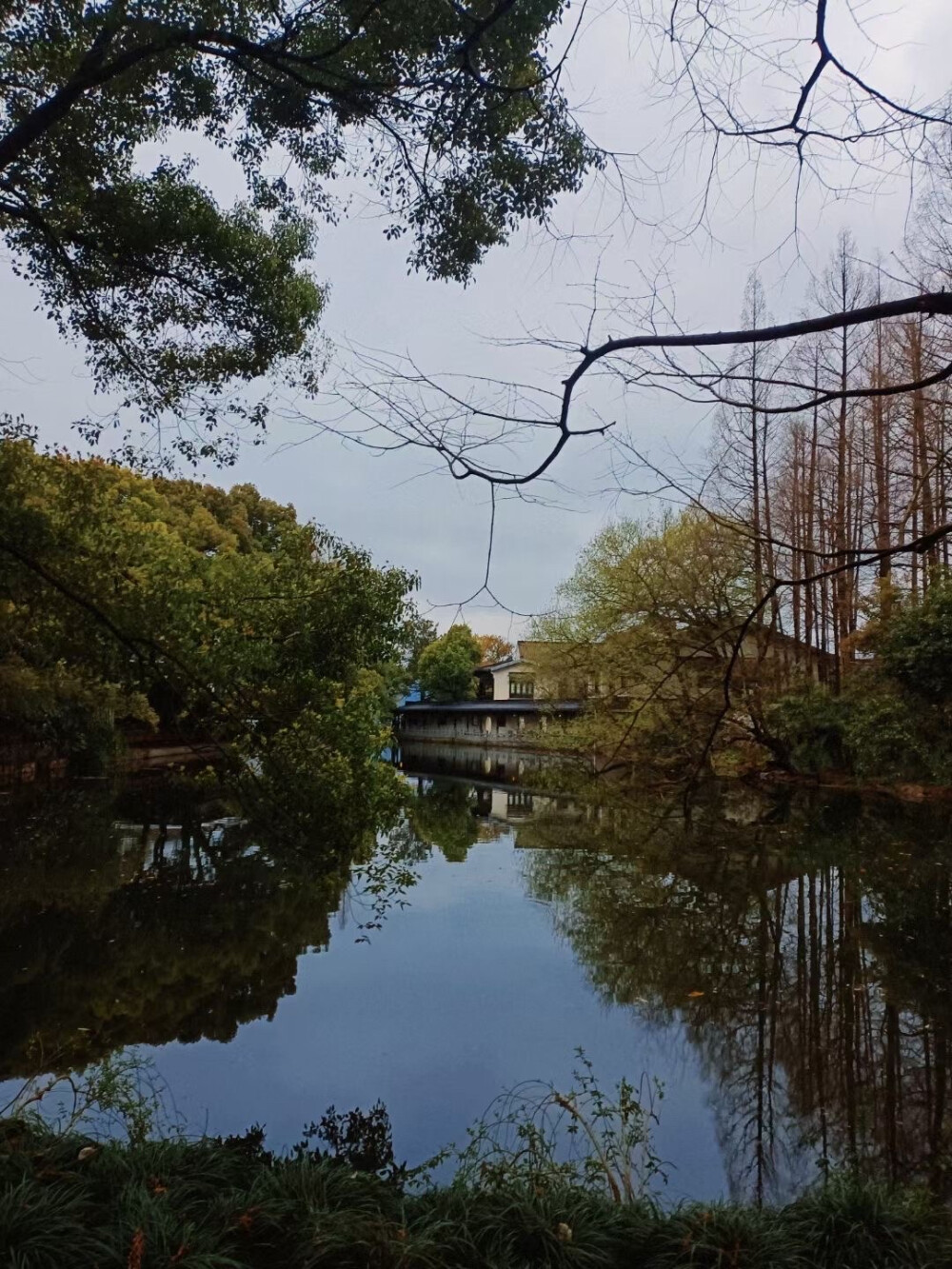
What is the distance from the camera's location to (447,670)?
146 feet

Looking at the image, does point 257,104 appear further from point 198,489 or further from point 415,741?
point 415,741

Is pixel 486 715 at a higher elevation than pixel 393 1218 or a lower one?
higher

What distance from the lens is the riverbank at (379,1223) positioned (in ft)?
8.53

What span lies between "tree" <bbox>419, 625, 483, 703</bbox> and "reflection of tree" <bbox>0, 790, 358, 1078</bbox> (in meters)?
30.9

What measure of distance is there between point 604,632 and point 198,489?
1619cm

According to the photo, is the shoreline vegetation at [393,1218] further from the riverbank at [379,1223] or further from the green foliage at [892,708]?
the green foliage at [892,708]

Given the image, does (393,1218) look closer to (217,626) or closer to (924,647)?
(217,626)

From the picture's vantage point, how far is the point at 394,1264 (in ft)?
8.73

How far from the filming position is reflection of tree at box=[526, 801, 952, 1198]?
4.61 m

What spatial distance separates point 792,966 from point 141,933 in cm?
590

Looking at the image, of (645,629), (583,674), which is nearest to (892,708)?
(645,629)

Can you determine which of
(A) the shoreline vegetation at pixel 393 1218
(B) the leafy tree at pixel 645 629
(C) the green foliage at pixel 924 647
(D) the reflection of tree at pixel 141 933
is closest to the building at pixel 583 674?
(B) the leafy tree at pixel 645 629

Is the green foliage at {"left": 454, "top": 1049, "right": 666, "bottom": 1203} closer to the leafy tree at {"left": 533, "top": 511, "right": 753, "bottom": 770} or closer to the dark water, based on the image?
the dark water

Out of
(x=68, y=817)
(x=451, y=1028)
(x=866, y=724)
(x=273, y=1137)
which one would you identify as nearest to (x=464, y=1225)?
(x=273, y=1137)
